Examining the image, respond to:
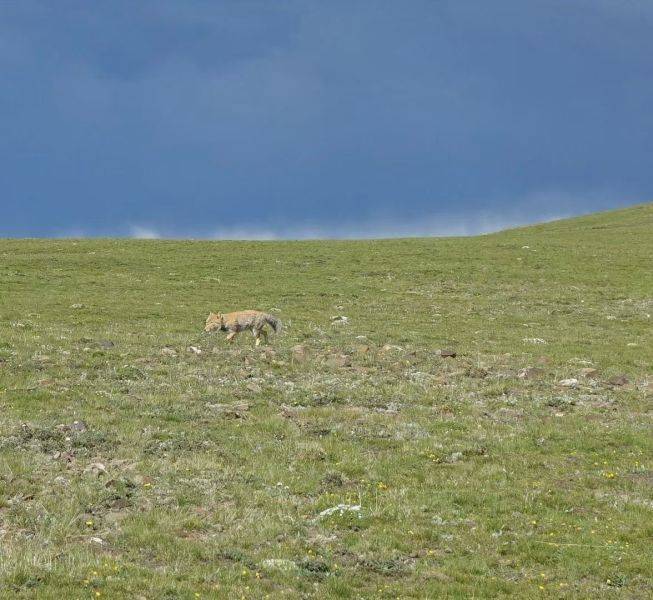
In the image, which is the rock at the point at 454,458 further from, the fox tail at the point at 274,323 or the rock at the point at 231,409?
the fox tail at the point at 274,323

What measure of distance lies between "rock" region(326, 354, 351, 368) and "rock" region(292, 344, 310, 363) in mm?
968

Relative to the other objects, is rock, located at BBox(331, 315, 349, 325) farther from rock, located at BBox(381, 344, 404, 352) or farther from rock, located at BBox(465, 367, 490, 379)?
rock, located at BBox(465, 367, 490, 379)

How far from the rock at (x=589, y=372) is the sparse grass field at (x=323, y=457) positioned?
27 cm

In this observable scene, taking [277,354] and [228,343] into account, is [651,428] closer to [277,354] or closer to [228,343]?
[277,354]

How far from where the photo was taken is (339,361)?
27.8m

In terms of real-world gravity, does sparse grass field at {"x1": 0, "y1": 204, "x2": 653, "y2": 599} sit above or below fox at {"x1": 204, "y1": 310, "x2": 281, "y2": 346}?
below

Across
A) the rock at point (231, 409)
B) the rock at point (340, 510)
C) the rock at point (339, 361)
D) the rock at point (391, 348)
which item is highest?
the rock at point (391, 348)

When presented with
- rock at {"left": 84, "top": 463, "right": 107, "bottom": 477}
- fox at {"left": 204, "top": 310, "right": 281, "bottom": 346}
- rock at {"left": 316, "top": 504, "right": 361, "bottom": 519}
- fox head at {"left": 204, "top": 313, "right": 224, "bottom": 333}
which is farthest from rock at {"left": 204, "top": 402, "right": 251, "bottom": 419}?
fox head at {"left": 204, "top": 313, "right": 224, "bottom": 333}

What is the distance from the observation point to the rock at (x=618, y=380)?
25.6m

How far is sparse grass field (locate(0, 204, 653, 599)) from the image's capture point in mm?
11617

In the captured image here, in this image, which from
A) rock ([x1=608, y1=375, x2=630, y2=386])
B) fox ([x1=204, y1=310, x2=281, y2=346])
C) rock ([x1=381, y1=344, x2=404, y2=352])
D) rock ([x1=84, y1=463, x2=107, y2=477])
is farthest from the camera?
fox ([x1=204, y1=310, x2=281, y2=346])

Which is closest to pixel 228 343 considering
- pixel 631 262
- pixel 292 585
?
pixel 292 585

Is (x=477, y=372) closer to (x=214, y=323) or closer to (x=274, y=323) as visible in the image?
(x=274, y=323)

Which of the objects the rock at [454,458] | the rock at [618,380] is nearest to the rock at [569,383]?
the rock at [618,380]
